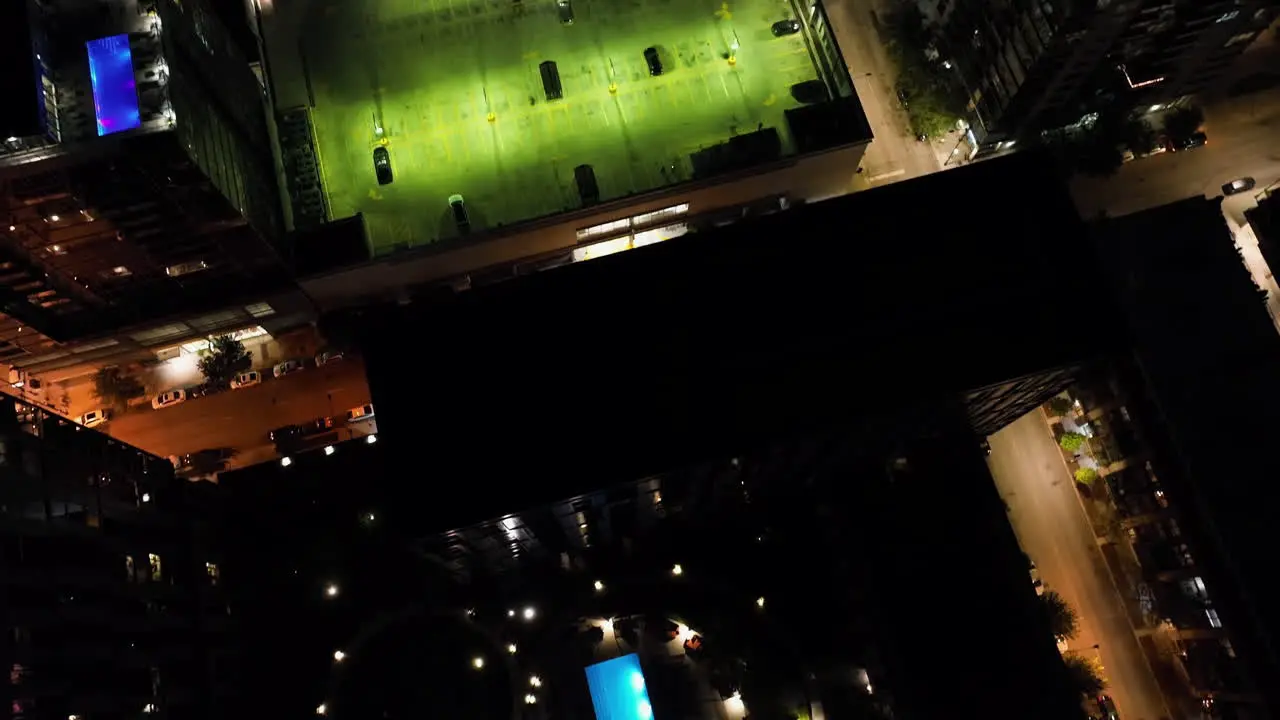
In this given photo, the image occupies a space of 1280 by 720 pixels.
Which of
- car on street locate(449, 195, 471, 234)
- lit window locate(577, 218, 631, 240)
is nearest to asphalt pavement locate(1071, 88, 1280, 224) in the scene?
lit window locate(577, 218, 631, 240)

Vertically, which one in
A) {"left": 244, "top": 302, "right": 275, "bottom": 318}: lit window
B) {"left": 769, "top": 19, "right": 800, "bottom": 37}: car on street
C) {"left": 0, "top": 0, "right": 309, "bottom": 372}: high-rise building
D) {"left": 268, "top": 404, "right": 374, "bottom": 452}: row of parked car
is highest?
{"left": 769, "top": 19, "right": 800, "bottom": 37}: car on street

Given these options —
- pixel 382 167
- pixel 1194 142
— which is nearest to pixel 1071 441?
pixel 1194 142

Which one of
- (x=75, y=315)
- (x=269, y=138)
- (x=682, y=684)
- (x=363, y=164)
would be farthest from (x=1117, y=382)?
(x=75, y=315)

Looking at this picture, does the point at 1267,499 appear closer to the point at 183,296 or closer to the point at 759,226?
the point at 759,226

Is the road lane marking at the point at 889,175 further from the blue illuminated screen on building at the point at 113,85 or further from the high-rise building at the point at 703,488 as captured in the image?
the blue illuminated screen on building at the point at 113,85

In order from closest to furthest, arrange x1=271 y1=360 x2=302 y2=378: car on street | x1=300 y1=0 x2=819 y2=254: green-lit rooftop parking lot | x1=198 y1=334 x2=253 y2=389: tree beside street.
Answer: x1=300 y1=0 x2=819 y2=254: green-lit rooftop parking lot → x1=198 y1=334 x2=253 y2=389: tree beside street → x1=271 y1=360 x2=302 y2=378: car on street

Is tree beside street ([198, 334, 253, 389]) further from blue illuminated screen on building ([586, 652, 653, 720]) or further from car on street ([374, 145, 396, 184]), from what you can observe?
blue illuminated screen on building ([586, 652, 653, 720])

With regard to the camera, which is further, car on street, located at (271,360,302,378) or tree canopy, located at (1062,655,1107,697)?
car on street, located at (271,360,302,378)

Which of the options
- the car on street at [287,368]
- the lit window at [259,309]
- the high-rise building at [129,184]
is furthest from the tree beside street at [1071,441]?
the lit window at [259,309]
